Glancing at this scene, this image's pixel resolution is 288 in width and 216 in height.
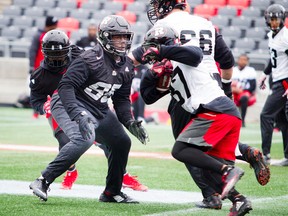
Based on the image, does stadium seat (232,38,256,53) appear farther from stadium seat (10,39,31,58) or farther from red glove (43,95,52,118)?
red glove (43,95,52,118)

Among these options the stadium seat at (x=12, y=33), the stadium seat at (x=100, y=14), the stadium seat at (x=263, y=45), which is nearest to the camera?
the stadium seat at (x=263, y=45)

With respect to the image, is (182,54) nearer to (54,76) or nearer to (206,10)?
(54,76)

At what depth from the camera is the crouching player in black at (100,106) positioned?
7086 mm

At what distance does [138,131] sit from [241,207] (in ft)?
4.25

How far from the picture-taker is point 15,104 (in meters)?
Result: 20.9

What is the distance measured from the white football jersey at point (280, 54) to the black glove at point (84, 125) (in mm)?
4510

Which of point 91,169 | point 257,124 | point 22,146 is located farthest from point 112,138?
point 257,124

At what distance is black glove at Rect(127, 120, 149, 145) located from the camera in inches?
284

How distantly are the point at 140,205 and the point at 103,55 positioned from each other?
1.36m

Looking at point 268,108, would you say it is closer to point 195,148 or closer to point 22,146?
point 22,146

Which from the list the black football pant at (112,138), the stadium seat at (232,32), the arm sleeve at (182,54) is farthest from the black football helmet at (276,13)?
the stadium seat at (232,32)

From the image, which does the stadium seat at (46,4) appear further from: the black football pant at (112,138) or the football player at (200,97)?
the football player at (200,97)

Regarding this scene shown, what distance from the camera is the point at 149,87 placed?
22.5 feet

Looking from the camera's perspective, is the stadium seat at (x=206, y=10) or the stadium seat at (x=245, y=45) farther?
the stadium seat at (x=206, y=10)
